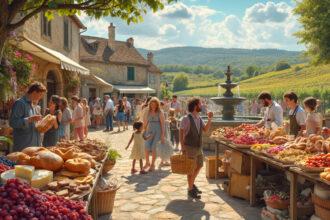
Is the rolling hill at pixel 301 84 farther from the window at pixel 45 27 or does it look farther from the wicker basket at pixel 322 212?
the wicker basket at pixel 322 212

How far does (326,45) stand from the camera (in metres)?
18.8

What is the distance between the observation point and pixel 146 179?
28.2 feet

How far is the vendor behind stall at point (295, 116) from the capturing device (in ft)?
24.0

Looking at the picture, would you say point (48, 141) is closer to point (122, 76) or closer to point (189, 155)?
point (189, 155)

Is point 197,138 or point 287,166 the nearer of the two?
point 287,166

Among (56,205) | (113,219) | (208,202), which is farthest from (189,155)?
(56,205)

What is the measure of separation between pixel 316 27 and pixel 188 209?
15389mm

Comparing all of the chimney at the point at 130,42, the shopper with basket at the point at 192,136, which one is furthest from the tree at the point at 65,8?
the chimney at the point at 130,42

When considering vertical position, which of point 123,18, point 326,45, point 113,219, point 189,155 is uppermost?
point 326,45

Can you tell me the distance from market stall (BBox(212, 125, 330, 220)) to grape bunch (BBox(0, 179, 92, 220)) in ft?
9.31

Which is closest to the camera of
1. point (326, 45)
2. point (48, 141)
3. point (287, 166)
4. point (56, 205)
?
point (56, 205)

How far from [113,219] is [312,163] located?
305 centimetres

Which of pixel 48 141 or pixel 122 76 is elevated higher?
pixel 122 76

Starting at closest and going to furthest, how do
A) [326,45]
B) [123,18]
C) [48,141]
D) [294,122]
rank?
[123,18] → [294,122] → [48,141] → [326,45]
